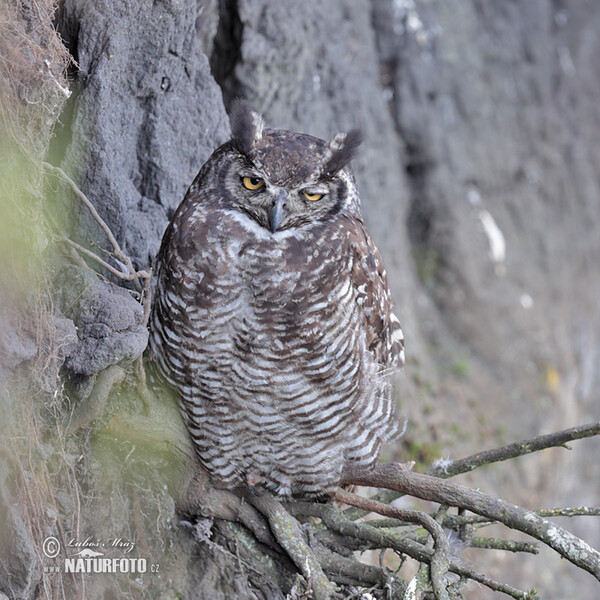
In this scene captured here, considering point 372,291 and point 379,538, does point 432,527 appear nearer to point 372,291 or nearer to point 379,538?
point 379,538

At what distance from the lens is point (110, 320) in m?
2.50

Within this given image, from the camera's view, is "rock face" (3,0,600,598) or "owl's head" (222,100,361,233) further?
"rock face" (3,0,600,598)

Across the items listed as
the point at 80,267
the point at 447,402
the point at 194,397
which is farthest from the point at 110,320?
the point at 447,402

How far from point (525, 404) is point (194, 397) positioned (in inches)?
184

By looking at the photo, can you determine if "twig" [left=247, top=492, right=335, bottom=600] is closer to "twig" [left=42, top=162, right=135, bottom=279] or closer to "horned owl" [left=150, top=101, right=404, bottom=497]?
"horned owl" [left=150, top=101, right=404, bottom=497]

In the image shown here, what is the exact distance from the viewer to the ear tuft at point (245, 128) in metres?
2.64

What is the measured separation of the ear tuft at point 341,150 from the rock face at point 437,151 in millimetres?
878

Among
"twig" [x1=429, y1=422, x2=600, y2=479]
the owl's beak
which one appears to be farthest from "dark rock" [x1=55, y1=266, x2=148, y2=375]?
"twig" [x1=429, y1=422, x2=600, y2=479]

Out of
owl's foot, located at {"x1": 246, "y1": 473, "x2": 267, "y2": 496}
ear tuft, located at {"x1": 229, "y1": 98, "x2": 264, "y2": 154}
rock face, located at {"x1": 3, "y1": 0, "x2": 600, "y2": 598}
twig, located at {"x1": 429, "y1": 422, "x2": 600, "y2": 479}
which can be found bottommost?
owl's foot, located at {"x1": 246, "y1": 473, "x2": 267, "y2": 496}

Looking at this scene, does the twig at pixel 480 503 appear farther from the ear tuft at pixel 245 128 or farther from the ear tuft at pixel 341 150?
the ear tuft at pixel 245 128

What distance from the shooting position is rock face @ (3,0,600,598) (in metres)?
3.14

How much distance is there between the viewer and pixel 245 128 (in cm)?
264

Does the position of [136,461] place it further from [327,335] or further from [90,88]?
[90,88]

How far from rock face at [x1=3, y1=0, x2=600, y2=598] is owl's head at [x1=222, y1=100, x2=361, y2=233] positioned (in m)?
0.59
